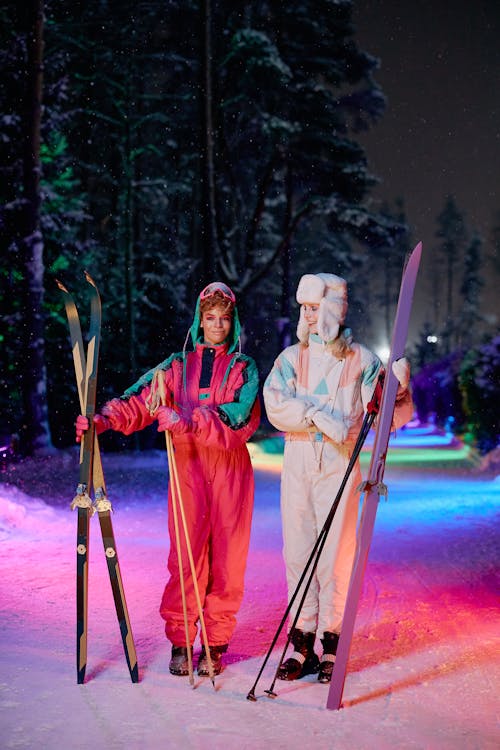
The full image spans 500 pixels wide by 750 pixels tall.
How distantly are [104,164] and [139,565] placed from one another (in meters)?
24.5

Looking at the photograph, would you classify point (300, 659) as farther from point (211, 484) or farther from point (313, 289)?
point (313, 289)

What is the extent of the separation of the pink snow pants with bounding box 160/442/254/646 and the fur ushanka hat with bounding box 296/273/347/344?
81cm

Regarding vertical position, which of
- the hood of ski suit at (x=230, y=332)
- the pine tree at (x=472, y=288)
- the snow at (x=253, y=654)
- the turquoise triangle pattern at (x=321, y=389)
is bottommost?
the snow at (x=253, y=654)

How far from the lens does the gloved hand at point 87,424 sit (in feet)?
14.7

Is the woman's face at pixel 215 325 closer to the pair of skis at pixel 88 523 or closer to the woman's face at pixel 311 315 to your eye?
the woman's face at pixel 311 315

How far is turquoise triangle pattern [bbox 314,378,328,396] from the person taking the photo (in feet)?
15.8

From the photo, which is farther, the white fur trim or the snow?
the white fur trim

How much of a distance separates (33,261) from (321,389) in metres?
13.1

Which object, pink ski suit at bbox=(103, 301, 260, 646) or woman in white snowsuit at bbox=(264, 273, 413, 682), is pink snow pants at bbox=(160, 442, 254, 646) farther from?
woman in white snowsuit at bbox=(264, 273, 413, 682)

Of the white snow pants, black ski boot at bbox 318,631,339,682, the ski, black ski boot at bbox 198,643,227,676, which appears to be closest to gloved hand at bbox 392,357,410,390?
the ski

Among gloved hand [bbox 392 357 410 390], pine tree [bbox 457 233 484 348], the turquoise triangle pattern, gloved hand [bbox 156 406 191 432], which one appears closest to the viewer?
gloved hand [bbox 392 357 410 390]

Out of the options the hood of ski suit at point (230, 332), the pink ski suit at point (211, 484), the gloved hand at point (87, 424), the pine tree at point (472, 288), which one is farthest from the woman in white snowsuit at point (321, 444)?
the pine tree at point (472, 288)

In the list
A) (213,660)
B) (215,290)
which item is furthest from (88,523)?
(215,290)

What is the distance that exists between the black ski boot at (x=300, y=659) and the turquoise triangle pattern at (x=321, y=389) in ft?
4.26
